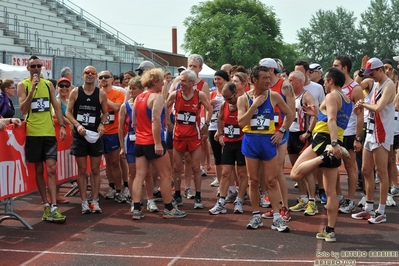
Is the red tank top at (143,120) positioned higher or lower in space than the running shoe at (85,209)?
higher

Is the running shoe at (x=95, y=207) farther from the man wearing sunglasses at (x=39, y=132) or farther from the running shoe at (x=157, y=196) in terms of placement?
the running shoe at (x=157, y=196)

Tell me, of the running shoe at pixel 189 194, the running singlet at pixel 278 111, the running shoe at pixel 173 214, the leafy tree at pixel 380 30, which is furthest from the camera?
the leafy tree at pixel 380 30

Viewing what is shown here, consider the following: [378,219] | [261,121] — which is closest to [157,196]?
[261,121]

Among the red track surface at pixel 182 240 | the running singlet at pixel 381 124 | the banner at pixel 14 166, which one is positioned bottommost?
the red track surface at pixel 182 240

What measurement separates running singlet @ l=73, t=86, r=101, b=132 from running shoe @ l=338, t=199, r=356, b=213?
3.70m

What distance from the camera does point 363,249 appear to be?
24.6 ft

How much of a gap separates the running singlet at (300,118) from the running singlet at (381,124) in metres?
1.19

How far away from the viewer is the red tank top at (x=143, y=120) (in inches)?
366

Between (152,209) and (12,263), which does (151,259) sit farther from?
(152,209)

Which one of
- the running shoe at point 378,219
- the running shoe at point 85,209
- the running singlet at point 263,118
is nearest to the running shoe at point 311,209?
the running shoe at point 378,219

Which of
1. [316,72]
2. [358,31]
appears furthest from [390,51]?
[316,72]

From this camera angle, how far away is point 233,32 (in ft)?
260

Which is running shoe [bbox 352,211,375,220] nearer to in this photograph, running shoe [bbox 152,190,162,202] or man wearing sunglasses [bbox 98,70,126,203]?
running shoe [bbox 152,190,162,202]

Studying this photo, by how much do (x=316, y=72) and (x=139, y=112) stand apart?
345 cm
